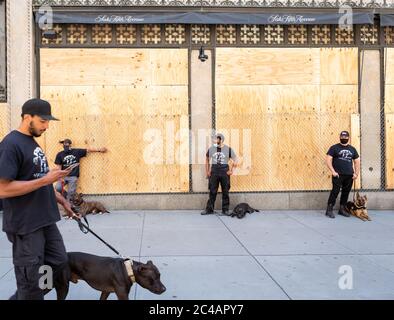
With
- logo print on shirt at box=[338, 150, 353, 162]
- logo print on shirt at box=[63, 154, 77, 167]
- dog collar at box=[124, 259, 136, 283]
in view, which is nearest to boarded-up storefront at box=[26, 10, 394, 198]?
logo print on shirt at box=[63, 154, 77, 167]

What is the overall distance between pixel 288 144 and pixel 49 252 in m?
7.87

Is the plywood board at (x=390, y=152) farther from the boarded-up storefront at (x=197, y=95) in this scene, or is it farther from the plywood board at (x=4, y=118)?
the plywood board at (x=4, y=118)

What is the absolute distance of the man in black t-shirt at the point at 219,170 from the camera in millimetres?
9586

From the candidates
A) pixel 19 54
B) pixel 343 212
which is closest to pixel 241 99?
pixel 343 212

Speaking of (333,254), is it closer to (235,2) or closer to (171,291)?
(171,291)

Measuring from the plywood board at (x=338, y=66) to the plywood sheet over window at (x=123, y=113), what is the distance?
366cm

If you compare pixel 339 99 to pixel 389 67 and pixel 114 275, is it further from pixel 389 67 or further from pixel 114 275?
pixel 114 275

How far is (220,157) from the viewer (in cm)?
964

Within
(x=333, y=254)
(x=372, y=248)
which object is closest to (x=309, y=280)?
(x=333, y=254)

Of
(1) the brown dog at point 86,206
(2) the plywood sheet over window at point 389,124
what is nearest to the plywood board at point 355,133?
(2) the plywood sheet over window at point 389,124

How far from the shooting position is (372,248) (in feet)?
21.5

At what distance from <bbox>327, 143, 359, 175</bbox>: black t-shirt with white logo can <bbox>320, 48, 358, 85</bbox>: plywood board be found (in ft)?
6.50

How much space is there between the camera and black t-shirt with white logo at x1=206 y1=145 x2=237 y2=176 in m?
9.58

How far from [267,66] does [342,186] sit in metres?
3.60
